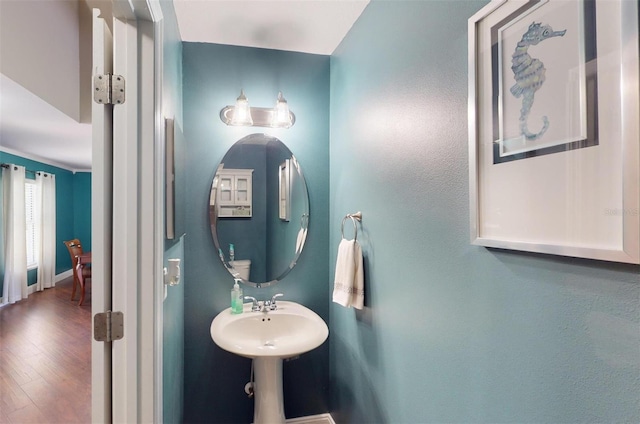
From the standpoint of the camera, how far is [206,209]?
201 centimetres

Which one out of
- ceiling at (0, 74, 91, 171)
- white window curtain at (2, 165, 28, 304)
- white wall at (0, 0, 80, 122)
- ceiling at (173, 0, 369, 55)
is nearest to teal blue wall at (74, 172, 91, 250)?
ceiling at (0, 74, 91, 171)

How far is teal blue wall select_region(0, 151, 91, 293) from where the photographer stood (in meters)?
5.89

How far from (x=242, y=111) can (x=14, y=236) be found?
4.86 meters

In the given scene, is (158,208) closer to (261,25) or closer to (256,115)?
(256,115)

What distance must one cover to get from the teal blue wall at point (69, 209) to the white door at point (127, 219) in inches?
231

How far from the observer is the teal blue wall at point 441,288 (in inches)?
25.0

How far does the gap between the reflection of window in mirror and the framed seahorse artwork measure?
1345mm

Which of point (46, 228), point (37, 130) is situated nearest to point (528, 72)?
point (37, 130)

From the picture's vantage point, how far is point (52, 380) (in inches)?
109

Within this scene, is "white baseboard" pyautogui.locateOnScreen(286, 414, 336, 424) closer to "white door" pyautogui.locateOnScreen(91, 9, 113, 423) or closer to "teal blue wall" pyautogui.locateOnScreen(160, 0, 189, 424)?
"teal blue wall" pyautogui.locateOnScreen(160, 0, 189, 424)

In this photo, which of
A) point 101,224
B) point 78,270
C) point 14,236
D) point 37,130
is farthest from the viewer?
point 14,236

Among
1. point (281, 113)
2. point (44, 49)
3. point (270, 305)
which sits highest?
point (44, 49)

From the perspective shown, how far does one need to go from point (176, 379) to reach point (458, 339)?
138 centimetres

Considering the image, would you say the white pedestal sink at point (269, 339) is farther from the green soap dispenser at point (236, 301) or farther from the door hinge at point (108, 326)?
the door hinge at point (108, 326)
